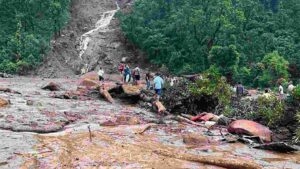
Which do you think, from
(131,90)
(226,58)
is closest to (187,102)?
(131,90)

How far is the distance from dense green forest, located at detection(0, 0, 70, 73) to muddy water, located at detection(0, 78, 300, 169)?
3608 cm

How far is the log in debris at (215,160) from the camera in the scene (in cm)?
1297

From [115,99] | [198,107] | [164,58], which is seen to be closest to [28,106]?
[115,99]

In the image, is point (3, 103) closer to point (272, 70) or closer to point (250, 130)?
point (250, 130)

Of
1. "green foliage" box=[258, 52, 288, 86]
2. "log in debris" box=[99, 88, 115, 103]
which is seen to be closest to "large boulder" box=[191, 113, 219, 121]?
"log in debris" box=[99, 88, 115, 103]

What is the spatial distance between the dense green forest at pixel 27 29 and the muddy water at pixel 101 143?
36.1m

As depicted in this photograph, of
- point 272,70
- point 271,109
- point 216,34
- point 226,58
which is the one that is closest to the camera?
point 271,109

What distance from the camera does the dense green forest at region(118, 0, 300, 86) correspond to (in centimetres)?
5256

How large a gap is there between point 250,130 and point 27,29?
49329mm

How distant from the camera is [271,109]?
69.9 feet

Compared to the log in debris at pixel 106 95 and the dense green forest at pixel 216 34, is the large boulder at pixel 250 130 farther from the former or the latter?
the dense green forest at pixel 216 34

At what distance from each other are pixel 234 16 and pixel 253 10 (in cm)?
483

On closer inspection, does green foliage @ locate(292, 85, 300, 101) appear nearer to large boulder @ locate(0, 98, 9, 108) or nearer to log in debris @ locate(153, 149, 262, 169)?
log in debris @ locate(153, 149, 262, 169)

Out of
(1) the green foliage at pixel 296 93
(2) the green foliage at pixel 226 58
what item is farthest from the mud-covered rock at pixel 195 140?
(2) the green foliage at pixel 226 58
